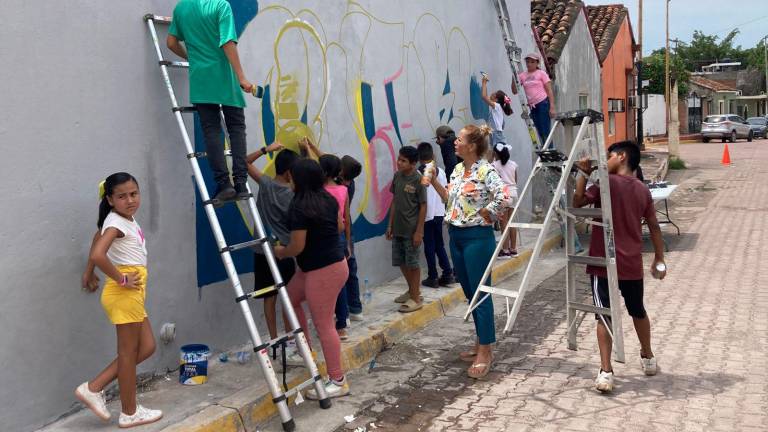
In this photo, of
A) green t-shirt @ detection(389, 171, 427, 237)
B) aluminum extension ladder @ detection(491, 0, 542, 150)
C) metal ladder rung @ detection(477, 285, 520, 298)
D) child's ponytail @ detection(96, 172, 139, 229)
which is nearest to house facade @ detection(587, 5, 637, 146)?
aluminum extension ladder @ detection(491, 0, 542, 150)

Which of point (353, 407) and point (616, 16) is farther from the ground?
point (616, 16)

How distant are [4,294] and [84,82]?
54.3 inches

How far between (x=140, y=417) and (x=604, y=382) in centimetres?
307

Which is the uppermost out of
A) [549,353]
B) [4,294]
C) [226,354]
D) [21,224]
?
[21,224]

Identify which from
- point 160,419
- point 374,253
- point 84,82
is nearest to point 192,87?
point 84,82

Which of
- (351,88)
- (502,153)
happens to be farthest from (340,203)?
(502,153)

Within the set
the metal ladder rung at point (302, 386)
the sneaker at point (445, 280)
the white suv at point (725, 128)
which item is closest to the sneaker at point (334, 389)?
the metal ladder rung at point (302, 386)

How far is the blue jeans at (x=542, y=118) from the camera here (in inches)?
457

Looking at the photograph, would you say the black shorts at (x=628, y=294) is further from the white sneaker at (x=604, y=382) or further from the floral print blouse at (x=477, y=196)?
the floral print blouse at (x=477, y=196)

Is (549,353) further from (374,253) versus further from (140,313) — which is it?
(140,313)

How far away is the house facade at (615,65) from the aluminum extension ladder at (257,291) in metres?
18.4

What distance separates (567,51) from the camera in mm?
16375

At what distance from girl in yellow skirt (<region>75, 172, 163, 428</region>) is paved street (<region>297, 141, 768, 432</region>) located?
4.53ft

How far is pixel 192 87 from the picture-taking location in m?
4.89
